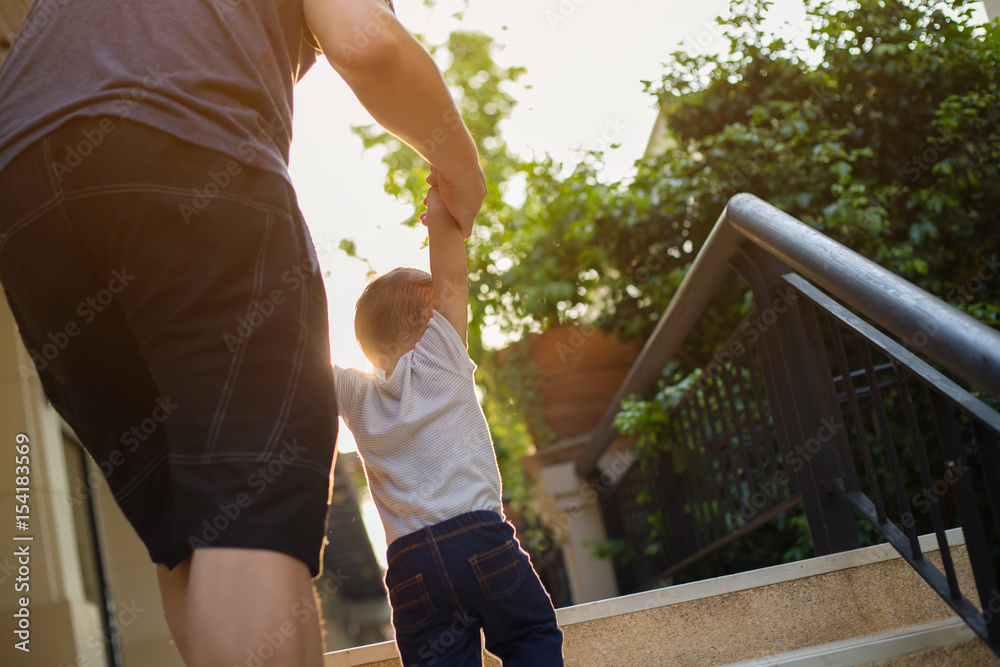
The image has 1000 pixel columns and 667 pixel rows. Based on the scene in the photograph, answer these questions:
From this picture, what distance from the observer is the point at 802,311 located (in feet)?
5.50

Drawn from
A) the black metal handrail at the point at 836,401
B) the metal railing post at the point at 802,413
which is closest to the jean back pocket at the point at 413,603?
the black metal handrail at the point at 836,401

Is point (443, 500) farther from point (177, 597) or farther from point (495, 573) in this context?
point (177, 597)

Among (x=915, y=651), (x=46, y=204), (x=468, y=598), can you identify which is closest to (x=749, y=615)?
(x=915, y=651)

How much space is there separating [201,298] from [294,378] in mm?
114

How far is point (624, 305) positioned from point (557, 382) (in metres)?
0.72

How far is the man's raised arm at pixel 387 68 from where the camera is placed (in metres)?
0.81

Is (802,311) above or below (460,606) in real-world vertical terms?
above

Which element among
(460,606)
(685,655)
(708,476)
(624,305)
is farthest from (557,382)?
(460,606)

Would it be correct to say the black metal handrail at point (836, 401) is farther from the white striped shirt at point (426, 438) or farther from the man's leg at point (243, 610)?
the man's leg at point (243, 610)

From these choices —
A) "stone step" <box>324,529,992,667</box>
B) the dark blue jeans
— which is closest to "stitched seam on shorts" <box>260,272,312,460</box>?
the dark blue jeans

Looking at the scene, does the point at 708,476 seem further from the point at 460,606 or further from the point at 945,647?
the point at 460,606

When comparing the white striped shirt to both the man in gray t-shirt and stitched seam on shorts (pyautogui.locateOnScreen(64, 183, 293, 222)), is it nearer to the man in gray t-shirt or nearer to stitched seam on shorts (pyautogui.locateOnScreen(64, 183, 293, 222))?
the man in gray t-shirt

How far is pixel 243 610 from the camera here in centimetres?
63

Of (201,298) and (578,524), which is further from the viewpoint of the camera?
(578,524)
